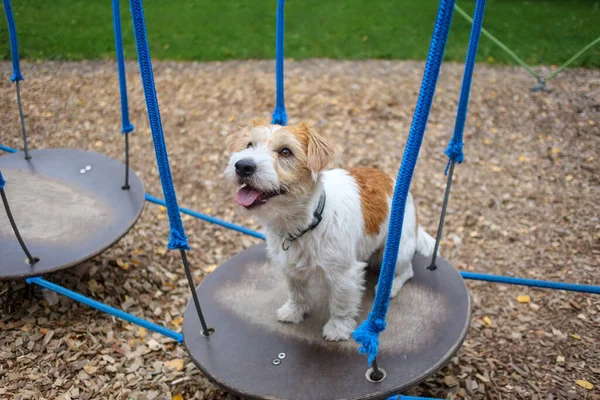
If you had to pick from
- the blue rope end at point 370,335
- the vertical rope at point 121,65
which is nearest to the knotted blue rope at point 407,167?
the blue rope end at point 370,335

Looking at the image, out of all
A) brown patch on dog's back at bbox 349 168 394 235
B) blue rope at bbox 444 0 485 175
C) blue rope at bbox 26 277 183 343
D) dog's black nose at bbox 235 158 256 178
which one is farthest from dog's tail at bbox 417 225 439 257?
blue rope at bbox 26 277 183 343

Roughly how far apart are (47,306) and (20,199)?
0.91 meters

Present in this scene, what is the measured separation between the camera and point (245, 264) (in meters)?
3.48

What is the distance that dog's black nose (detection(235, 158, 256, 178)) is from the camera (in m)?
2.30

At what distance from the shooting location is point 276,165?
2.41 meters

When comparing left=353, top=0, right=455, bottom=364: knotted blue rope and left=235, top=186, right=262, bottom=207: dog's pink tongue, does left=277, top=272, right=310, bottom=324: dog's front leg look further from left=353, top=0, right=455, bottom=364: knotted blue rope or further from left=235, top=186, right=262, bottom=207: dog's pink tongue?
left=353, top=0, right=455, bottom=364: knotted blue rope

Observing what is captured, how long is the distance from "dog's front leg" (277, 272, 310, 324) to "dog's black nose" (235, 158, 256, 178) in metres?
0.83

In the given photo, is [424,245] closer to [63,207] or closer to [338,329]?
[338,329]

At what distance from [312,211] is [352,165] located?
2850 millimetres

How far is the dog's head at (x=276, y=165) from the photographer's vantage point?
7.64ft

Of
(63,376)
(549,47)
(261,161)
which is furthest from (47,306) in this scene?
(549,47)

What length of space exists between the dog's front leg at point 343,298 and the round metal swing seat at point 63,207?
5.38 feet

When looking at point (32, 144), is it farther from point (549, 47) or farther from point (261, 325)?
point (549, 47)

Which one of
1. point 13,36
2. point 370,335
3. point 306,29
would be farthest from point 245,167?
point 306,29
